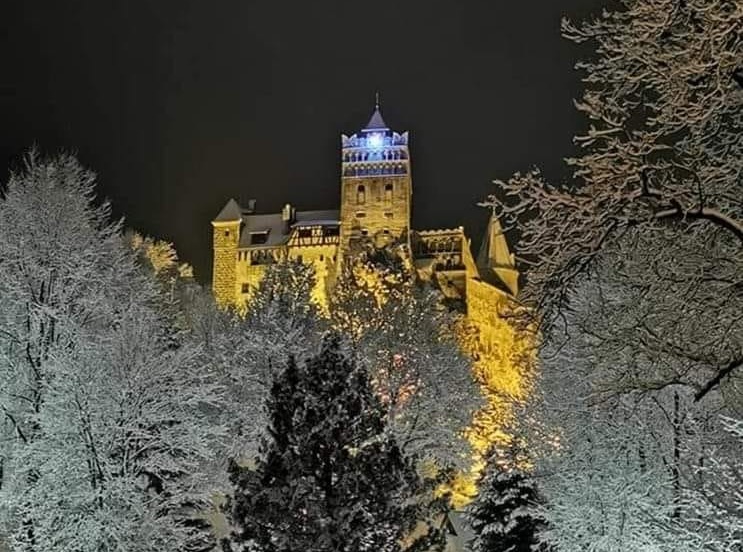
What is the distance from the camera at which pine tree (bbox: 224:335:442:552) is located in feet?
39.2

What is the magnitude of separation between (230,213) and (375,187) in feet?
41.6

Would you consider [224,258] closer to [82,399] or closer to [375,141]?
[375,141]

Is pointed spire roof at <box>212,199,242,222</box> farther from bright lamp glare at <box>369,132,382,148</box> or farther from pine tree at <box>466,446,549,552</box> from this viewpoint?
pine tree at <box>466,446,549,552</box>

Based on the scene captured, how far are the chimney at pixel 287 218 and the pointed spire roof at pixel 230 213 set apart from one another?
10.7ft

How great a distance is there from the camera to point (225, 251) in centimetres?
7362

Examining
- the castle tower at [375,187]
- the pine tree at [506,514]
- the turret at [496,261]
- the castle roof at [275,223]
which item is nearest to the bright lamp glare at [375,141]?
the castle tower at [375,187]

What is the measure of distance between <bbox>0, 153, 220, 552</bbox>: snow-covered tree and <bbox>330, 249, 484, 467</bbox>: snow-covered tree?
905 centimetres

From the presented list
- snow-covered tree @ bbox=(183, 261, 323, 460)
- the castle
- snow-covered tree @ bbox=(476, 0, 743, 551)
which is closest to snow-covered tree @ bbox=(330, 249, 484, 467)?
snow-covered tree @ bbox=(183, 261, 323, 460)

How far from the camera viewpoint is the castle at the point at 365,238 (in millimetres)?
65000

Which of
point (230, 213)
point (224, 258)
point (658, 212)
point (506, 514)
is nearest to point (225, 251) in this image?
point (224, 258)

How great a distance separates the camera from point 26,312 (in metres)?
24.5

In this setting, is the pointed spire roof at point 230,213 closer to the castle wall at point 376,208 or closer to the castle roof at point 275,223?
the castle roof at point 275,223

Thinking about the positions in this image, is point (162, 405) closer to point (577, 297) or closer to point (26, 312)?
point (26, 312)

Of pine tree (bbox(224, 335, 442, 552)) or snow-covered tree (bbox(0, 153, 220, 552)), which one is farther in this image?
snow-covered tree (bbox(0, 153, 220, 552))
